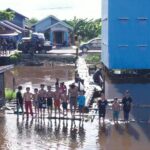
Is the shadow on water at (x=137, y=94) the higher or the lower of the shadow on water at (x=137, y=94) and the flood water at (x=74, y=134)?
the higher

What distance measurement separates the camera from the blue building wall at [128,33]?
29859 mm

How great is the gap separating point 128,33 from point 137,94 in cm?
648

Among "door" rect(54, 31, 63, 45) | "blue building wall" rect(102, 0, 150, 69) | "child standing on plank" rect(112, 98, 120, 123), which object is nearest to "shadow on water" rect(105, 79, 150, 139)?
"child standing on plank" rect(112, 98, 120, 123)

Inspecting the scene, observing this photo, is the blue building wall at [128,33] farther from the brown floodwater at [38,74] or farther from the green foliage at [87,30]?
the green foliage at [87,30]

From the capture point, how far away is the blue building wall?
98.0ft

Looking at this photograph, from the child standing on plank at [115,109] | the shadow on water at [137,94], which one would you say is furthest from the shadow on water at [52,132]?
the shadow on water at [137,94]

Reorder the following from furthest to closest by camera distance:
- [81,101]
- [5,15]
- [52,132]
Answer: [5,15], [81,101], [52,132]

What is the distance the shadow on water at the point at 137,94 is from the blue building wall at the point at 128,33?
67.3 inches

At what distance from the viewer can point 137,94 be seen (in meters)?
25.0

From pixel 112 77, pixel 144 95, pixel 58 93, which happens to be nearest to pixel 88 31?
pixel 112 77

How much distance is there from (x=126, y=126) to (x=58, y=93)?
320 cm

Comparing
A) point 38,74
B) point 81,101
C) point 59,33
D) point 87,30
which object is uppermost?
point 87,30

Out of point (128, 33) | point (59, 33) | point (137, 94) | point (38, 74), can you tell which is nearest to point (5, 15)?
point (59, 33)

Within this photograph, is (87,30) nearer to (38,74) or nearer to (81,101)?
(38,74)
